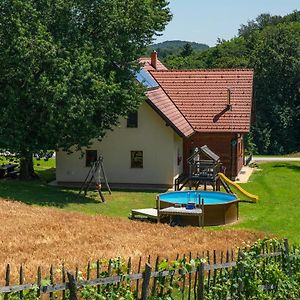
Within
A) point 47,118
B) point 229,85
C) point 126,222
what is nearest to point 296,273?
point 126,222

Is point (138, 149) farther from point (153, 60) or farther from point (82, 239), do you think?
point (82, 239)

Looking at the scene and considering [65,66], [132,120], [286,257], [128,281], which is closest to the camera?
[128,281]

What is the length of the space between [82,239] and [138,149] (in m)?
16.9

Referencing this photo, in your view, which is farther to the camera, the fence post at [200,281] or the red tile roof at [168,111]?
the red tile roof at [168,111]

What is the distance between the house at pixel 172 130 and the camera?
109 feet

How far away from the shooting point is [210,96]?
38.0 m

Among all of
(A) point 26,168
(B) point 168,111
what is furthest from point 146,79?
(A) point 26,168

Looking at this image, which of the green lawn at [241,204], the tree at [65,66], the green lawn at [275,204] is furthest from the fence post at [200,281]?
the tree at [65,66]

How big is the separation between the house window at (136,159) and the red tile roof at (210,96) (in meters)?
2.94

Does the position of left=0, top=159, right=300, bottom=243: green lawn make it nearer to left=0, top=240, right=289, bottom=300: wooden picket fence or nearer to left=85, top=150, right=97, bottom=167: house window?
left=85, top=150, right=97, bottom=167: house window

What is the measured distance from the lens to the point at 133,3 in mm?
30109

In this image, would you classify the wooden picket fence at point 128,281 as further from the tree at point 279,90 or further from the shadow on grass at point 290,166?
the tree at point 279,90

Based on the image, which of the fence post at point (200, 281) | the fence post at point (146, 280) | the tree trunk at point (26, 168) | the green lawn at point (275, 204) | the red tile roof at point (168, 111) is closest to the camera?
the fence post at point (146, 280)

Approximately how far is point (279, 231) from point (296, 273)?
10150 millimetres
